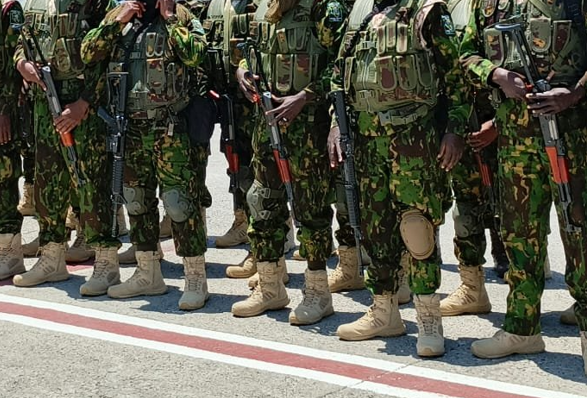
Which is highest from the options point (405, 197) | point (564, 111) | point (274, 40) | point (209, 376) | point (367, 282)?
point (274, 40)

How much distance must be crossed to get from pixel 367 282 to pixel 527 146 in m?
1.24

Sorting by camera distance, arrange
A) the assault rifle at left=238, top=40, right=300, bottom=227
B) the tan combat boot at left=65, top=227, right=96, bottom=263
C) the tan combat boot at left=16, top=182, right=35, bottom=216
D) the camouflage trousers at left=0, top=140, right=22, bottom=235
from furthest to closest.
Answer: the tan combat boot at left=16, top=182, right=35, bottom=216
the tan combat boot at left=65, top=227, right=96, bottom=263
the camouflage trousers at left=0, top=140, right=22, bottom=235
the assault rifle at left=238, top=40, right=300, bottom=227

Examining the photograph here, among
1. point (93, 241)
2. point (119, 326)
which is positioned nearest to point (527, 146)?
point (119, 326)

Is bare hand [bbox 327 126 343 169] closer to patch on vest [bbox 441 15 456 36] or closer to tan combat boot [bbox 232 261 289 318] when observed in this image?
patch on vest [bbox 441 15 456 36]

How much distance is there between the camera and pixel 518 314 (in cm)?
579

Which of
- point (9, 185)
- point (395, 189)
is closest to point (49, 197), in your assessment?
point (9, 185)

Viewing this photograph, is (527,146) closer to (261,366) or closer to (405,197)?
(405,197)

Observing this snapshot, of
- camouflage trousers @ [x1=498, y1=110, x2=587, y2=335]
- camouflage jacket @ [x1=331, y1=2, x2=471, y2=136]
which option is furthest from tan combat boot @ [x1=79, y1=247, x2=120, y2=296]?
camouflage trousers @ [x1=498, y1=110, x2=587, y2=335]

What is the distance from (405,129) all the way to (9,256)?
141 inches

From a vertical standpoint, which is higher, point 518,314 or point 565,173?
point 565,173

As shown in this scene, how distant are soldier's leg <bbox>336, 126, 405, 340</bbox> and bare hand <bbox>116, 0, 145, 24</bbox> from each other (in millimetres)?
1813

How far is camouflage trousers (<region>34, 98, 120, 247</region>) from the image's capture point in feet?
24.6

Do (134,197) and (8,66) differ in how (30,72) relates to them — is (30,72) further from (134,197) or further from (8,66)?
(134,197)

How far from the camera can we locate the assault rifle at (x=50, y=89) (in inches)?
292
